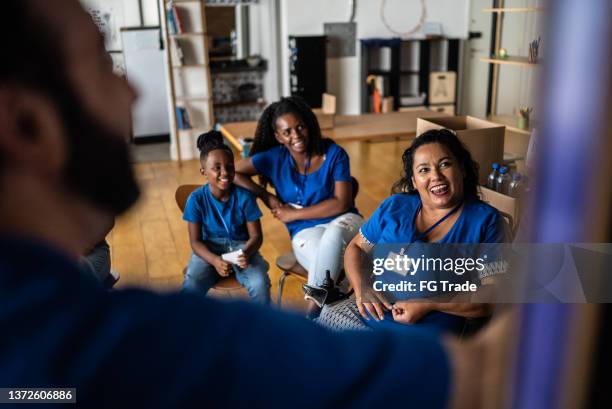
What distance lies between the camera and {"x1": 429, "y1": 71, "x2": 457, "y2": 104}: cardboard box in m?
7.20

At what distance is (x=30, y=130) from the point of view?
0.92ft

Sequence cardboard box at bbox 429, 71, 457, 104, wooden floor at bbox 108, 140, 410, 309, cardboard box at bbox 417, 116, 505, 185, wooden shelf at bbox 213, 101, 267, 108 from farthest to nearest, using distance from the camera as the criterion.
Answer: cardboard box at bbox 429, 71, 457, 104, wooden shelf at bbox 213, 101, 267, 108, wooden floor at bbox 108, 140, 410, 309, cardboard box at bbox 417, 116, 505, 185

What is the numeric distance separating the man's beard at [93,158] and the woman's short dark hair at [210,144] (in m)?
1.97

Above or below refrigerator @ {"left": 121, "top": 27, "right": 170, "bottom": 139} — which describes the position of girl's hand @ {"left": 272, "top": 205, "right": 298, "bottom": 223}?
below

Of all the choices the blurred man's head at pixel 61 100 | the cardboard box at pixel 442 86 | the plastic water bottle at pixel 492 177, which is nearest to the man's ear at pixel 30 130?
the blurred man's head at pixel 61 100

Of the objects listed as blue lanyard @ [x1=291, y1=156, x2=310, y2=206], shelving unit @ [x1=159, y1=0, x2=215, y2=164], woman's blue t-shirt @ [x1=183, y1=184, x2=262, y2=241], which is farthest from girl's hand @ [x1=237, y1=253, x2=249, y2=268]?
shelving unit @ [x1=159, y1=0, x2=215, y2=164]

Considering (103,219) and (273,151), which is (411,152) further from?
(103,219)

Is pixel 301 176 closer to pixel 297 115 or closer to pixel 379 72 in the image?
pixel 297 115

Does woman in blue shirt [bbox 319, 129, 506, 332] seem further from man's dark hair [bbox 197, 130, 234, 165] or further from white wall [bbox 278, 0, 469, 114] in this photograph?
white wall [bbox 278, 0, 469, 114]

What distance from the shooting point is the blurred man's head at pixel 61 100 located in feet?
0.90

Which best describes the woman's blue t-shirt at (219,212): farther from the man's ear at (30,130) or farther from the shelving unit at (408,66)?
the shelving unit at (408,66)

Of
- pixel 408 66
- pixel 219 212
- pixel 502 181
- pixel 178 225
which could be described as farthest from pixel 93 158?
pixel 408 66

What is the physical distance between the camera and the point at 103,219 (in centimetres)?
34

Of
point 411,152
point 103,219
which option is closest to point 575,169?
point 103,219
